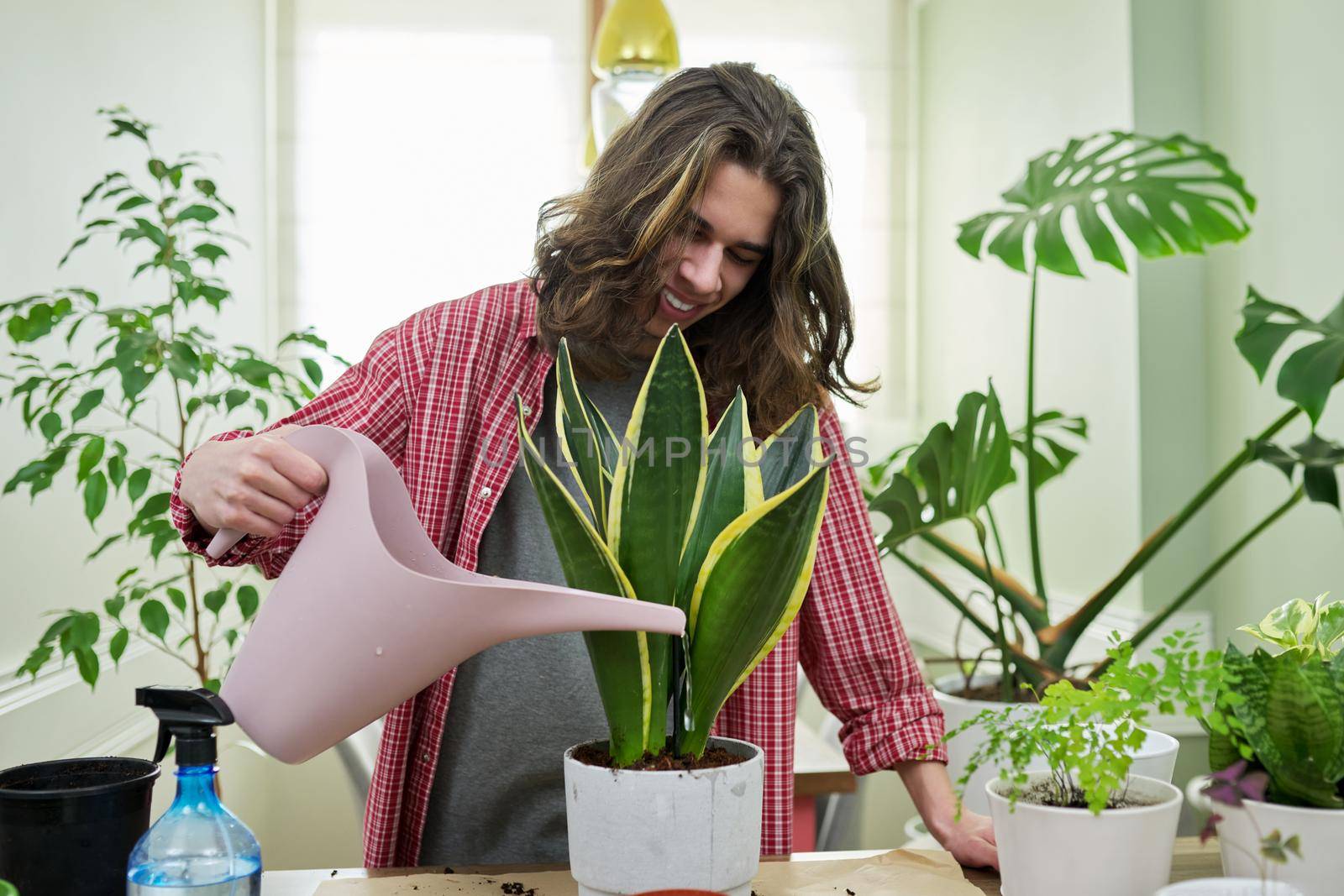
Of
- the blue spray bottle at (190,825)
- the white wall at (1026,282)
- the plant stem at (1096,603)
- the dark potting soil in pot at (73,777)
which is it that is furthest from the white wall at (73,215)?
the white wall at (1026,282)

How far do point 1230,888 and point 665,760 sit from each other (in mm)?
332

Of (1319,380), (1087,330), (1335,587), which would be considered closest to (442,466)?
(1319,380)

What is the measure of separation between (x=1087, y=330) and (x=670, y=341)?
2305 mm

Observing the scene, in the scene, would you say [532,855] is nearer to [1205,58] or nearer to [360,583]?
[360,583]

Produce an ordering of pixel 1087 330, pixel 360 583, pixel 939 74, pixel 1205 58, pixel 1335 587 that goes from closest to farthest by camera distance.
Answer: pixel 360 583 < pixel 1335 587 < pixel 1205 58 < pixel 1087 330 < pixel 939 74

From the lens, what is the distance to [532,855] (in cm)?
118

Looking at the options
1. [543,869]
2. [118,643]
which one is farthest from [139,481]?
[543,869]

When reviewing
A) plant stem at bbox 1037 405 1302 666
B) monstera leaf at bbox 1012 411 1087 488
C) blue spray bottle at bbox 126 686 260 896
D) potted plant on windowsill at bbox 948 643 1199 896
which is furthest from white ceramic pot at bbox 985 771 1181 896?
monstera leaf at bbox 1012 411 1087 488

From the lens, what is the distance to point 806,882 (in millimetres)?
854

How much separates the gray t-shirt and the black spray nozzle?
1.83ft

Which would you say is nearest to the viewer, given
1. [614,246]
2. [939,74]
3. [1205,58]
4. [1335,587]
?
[614,246]

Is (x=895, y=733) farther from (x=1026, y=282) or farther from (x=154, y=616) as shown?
(x=1026, y=282)

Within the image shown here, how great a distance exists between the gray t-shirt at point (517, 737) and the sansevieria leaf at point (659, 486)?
1.43ft

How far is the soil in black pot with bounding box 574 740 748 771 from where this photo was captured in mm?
715
